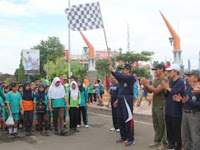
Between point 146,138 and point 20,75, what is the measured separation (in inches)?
2513

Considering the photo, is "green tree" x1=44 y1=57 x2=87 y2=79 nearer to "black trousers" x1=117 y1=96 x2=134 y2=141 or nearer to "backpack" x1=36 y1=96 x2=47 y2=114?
"backpack" x1=36 y1=96 x2=47 y2=114

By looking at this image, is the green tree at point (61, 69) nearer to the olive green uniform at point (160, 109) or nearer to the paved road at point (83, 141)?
the paved road at point (83, 141)

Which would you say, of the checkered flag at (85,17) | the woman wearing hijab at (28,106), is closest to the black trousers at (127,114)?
the checkered flag at (85,17)

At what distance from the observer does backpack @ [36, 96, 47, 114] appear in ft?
29.1

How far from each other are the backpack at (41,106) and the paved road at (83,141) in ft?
2.42

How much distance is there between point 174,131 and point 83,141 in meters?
2.71

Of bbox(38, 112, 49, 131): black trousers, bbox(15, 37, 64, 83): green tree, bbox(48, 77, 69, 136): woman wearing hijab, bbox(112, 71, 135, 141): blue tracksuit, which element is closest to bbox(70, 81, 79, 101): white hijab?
bbox(48, 77, 69, 136): woman wearing hijab

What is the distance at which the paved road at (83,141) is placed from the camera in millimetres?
7133

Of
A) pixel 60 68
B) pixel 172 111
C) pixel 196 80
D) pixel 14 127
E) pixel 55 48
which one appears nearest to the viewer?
pixel 196 80

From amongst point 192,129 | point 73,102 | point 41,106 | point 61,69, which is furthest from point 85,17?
point 61,69

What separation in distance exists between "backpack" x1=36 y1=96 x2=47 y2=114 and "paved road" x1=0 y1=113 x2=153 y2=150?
74 cm

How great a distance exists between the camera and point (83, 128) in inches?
389

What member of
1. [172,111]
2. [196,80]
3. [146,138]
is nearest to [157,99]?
[172,111]

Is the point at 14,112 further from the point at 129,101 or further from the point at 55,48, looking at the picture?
the point at 55,48
